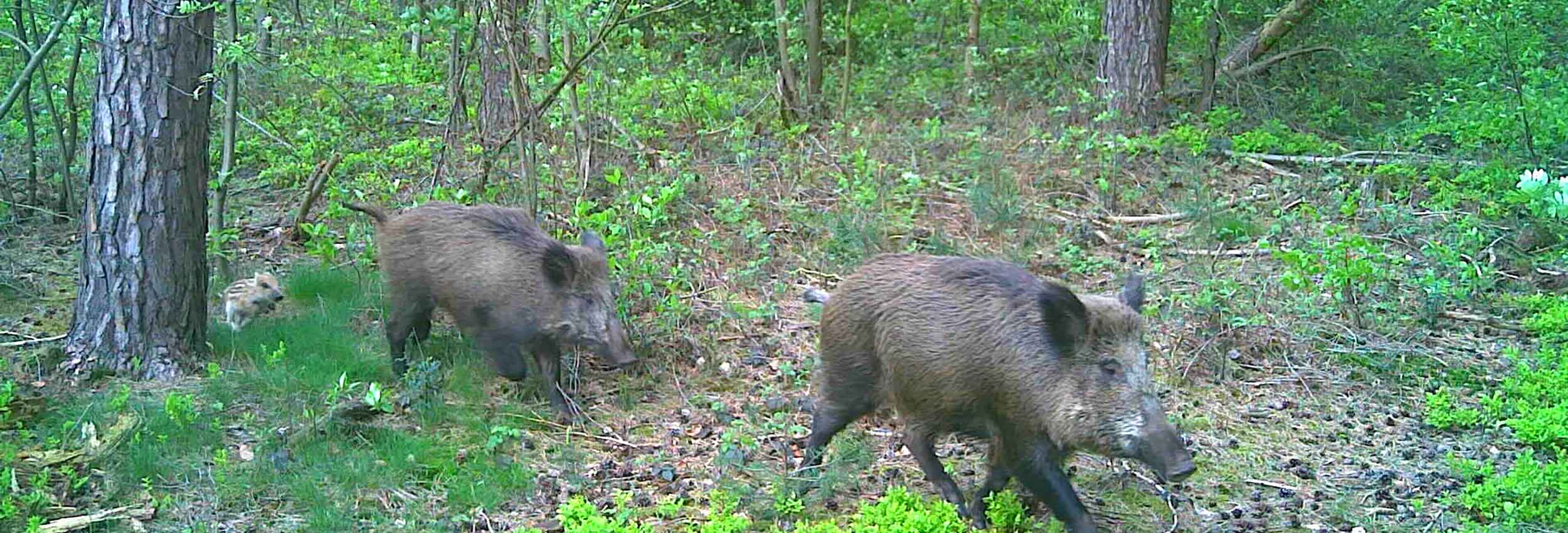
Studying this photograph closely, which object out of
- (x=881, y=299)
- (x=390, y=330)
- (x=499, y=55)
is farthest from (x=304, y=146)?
(x=881, y=299)

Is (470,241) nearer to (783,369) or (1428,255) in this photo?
(783,369)

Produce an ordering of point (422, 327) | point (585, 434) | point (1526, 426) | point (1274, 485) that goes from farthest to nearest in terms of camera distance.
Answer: point (422, 327) → point (585, 434) → point (1526, 426) → point (1274, 485)

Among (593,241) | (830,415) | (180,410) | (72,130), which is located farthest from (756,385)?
(72,130)

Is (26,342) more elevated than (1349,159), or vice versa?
(1349,159)

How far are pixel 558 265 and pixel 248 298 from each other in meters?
2.09

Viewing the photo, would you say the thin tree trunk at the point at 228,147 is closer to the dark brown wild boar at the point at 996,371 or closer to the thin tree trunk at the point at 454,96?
the thin tree trunk at the point at 454,96

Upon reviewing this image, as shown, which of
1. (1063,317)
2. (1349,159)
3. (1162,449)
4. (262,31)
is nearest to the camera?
(1162,449)

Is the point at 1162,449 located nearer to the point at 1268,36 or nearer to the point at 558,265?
the point at 558,265

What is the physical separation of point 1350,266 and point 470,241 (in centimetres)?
488

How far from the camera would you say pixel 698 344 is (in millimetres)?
7250

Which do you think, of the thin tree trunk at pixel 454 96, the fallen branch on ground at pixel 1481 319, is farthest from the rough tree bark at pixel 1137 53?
the thin tree trunk at pixel 454 96

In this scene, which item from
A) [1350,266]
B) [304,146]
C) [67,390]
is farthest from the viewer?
[304,146]

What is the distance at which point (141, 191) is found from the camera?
6.59 m

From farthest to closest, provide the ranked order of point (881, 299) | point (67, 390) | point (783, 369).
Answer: point (783, 369) < point (67, 390) < point (881, 299)
